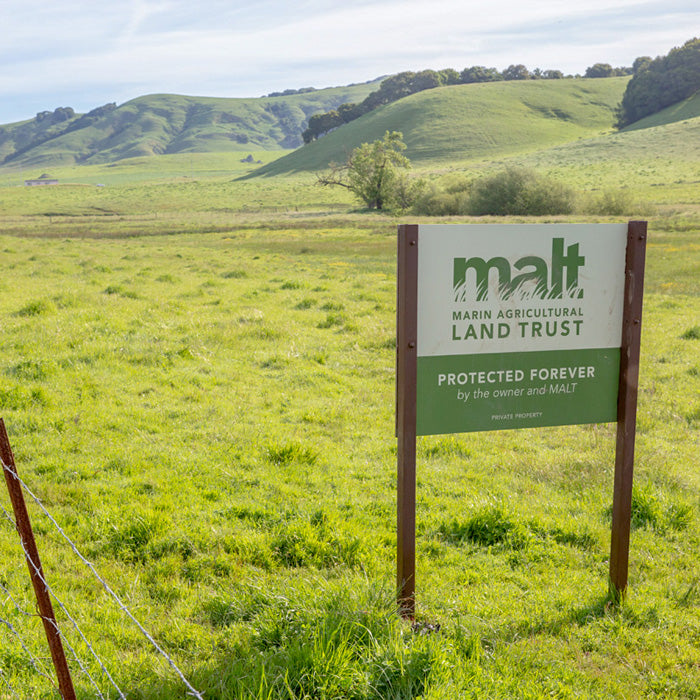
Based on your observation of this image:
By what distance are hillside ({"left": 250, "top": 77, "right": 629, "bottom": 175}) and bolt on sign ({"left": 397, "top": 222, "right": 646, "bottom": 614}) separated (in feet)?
430

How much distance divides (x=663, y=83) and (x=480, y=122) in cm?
3951

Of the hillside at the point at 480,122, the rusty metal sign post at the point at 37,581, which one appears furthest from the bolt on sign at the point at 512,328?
the hillside at the point at 480,122

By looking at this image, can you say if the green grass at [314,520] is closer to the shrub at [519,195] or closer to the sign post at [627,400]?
the sign post at [627,400]

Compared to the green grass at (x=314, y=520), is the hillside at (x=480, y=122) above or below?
above

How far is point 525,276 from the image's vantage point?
4.59 metres

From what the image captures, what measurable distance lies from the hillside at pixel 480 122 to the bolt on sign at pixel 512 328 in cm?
13117

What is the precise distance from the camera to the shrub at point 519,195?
178 ft

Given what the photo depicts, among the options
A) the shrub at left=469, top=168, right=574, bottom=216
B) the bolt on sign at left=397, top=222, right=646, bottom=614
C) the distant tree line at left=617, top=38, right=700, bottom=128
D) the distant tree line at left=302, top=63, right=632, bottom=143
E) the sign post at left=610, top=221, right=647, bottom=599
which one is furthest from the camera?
the distant tree line at left=302, top=63, right=632, bottom=143

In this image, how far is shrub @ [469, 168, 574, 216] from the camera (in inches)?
2135

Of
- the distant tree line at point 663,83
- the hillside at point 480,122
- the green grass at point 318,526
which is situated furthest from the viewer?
the hillside at point 480,122

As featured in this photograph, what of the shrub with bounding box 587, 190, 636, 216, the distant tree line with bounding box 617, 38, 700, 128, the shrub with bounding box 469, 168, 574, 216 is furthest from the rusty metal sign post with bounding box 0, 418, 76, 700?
the distant tree line with bounding box 617, 38, 700, 128

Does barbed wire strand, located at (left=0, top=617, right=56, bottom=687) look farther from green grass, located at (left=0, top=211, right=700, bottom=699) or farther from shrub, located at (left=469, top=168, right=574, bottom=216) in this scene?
shrub, located at (left=469, top=168, right=574, bottom=216)

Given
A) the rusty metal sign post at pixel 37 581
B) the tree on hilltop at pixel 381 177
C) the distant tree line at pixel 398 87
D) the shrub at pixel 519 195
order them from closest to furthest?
the rusty metal sign post at pixel 37 581, the shrub at pixel 519 195, the tree on hilltop at pixel 381 177, the distant tree line at pixel 398 87

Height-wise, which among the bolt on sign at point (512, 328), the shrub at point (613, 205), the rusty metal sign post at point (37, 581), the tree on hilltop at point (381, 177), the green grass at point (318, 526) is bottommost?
the green grass at point (318, 526)
